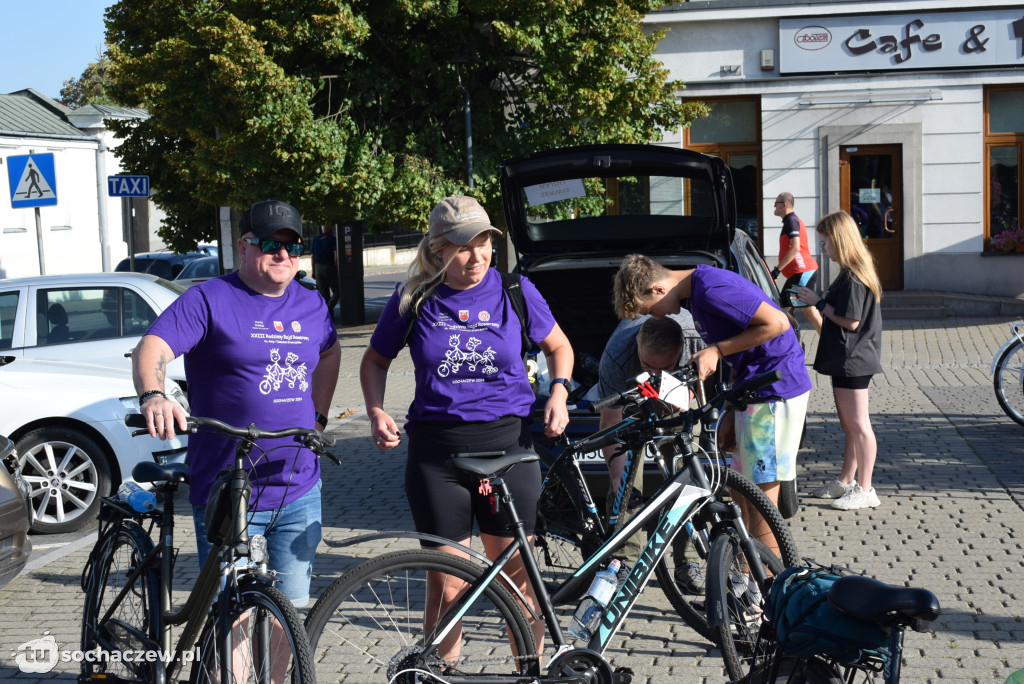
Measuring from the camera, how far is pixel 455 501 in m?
3.83

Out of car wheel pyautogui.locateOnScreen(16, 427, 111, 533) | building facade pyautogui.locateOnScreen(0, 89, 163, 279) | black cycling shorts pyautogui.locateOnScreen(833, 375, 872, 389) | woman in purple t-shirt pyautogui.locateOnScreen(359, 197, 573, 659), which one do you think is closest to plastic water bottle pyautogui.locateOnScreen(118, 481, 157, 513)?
woman in purple t-shirt pyautogui.locateOnScreen(359, 197, 573, 659)

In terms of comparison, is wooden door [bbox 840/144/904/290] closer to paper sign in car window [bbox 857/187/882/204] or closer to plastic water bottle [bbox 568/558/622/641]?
paper sign in car window [bbox 857/187/882/204]

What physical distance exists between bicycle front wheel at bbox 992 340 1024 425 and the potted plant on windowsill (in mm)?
10023

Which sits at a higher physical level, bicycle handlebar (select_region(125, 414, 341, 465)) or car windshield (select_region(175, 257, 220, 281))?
car windshield (select_region(175, 257, 220, 281))

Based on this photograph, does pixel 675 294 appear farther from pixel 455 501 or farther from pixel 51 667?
pixel 51 667

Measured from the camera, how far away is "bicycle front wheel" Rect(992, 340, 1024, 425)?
9172mm

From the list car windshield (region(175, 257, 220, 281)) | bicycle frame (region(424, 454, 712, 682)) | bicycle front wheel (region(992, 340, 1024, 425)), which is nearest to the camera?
bicycle frame (region(424, 454, 712, 682))

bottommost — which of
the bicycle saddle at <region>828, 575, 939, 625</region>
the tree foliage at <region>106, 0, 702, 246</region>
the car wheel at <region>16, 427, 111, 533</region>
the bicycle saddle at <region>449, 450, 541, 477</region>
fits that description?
the car wheel at <region>16, 427, 111, 533</region>

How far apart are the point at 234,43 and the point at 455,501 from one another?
520 inches

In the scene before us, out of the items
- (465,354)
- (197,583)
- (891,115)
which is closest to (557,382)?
(465,354)

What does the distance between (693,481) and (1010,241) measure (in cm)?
1636

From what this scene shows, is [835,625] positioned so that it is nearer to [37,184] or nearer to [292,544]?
[292,544]

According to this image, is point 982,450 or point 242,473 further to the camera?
point 982,450

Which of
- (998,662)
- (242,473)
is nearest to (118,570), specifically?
(242,473)
